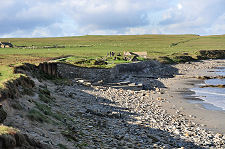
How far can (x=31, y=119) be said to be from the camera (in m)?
11.5

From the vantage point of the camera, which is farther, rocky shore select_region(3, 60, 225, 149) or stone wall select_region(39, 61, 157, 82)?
stone wall select_region(39, 61, 157, 82)

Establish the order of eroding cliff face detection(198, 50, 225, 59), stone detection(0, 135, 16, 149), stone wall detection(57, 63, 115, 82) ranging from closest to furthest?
stone detection(0, 135, 16, 149) → stone wall detection(57, 63, 115, 82) → eroding cliff face detection(198, 50, 225, 59)

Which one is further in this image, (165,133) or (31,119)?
(165,133)

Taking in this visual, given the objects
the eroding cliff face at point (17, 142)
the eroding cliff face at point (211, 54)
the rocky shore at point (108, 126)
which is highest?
the eroding cliff face at point (211, 54)

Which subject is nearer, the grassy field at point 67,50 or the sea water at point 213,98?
the sea water at point 213,98

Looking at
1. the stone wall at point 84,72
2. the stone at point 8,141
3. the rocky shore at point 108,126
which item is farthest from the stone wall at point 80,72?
the stone at point 8,141

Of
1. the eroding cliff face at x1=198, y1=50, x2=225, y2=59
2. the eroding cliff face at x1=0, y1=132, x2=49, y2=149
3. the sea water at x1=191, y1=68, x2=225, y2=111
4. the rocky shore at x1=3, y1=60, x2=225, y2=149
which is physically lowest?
the sea water at x1=191, y1=68, x2=225, y2=111

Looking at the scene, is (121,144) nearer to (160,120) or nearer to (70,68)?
(160,120)

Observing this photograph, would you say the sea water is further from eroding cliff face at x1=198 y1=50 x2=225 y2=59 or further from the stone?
eroding cliff face at x1=198 y1=50 x2=225 y2=59

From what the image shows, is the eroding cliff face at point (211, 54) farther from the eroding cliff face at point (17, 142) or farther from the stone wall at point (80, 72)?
the eroding cliff face at point (17, 142)

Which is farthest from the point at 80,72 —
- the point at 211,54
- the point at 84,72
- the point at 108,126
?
the point at 211,54

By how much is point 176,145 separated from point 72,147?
5804mm

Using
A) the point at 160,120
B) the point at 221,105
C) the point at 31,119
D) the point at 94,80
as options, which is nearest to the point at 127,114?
the point at 160,120

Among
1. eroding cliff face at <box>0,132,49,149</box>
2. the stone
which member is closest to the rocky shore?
eroding cliff face at <box>0,132,49,149</box>
